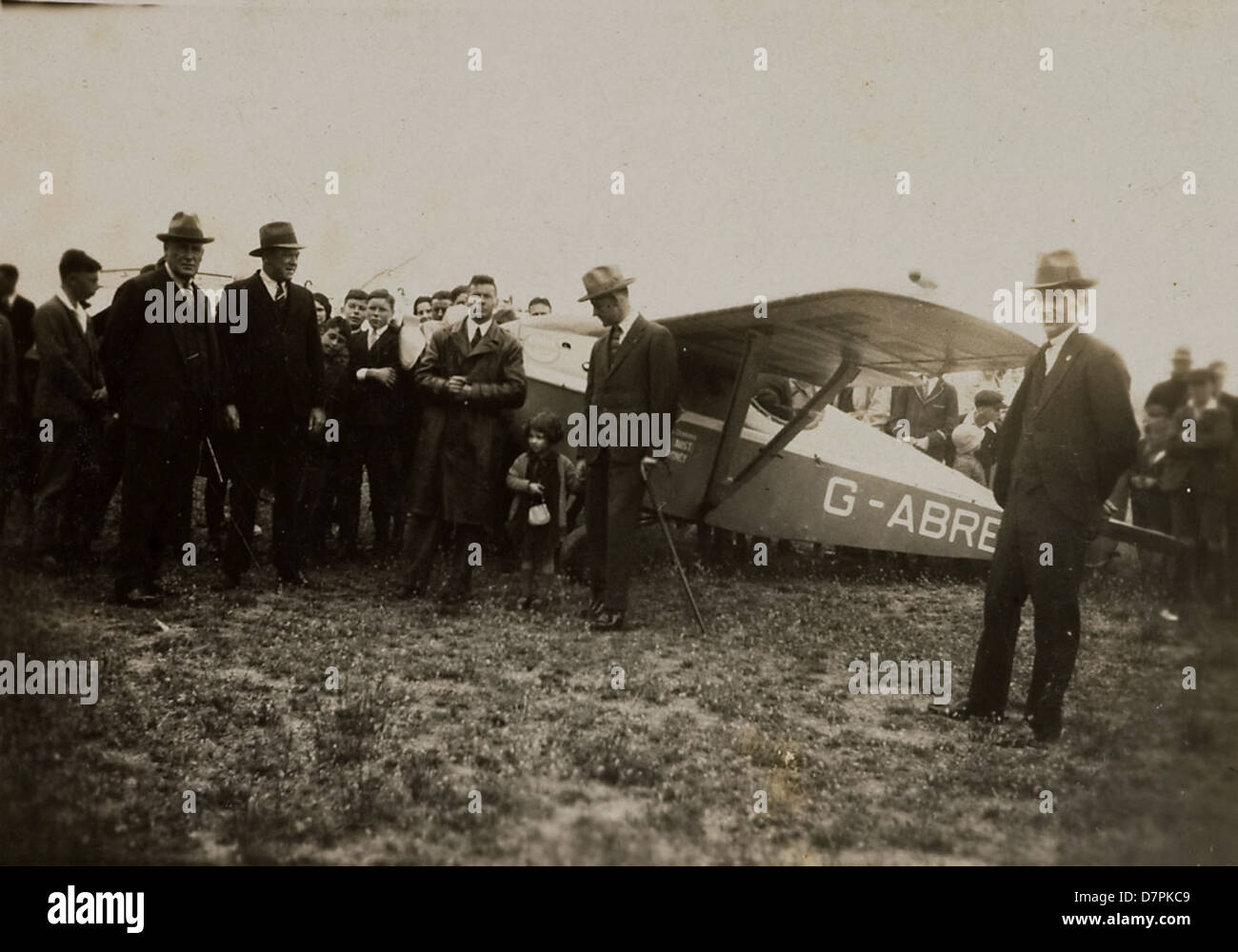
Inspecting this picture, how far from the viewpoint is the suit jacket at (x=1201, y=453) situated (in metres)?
3.79

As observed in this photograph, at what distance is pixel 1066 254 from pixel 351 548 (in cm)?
427

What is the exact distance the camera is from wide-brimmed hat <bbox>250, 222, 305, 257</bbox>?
4320 mm

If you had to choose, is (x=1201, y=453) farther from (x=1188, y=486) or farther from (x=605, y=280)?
(x=605, y=280)

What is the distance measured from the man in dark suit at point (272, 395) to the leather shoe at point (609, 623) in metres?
1.61

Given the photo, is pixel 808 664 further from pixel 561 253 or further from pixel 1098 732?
pixel 561 253

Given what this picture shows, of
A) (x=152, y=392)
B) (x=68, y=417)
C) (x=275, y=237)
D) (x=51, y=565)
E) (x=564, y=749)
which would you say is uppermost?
(x=275, y=237)

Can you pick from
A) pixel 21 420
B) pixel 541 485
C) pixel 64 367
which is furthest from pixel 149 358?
pixel 541 485

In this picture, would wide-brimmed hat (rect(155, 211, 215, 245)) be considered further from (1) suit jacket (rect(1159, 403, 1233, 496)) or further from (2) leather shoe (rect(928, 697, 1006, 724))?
(1) suit jacket (rect(1159, 403, 1233, 496))

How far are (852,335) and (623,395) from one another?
1.56 meters

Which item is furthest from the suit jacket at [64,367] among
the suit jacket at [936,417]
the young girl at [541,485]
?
the suit jacket at [936,417]

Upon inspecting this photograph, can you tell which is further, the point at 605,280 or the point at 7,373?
the point at 605,280

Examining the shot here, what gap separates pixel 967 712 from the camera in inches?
144

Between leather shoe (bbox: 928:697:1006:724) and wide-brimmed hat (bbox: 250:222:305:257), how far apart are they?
11.6 feet

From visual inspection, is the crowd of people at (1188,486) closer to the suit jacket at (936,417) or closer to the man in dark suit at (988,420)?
the man in dark suit at (988,420)
